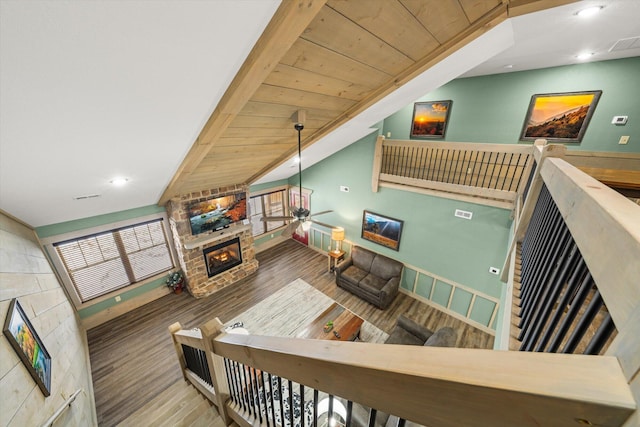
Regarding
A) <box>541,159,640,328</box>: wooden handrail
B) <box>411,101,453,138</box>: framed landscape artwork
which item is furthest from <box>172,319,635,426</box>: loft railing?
<box>411,101,453,138</box>: framed landscape artwork

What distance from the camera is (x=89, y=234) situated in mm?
4020

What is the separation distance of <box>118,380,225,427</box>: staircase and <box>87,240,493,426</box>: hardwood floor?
2.41 feet

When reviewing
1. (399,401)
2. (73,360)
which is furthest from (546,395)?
(73,360)

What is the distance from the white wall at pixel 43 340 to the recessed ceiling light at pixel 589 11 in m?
4.99

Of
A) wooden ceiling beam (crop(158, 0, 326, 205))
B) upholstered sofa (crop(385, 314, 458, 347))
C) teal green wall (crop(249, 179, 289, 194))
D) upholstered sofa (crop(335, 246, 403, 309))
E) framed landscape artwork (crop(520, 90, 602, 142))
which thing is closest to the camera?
wooden ceiling beam (crop(158, 0, 326, 205))

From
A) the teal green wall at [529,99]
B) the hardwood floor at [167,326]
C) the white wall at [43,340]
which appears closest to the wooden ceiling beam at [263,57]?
the white wall at [43,340]

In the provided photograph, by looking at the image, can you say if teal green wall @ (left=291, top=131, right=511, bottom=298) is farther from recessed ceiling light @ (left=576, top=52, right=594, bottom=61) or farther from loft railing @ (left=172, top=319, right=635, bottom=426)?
loft railing @ (left=172, top=319, right=635, bottom=426)

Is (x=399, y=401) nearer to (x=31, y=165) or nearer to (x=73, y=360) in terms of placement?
(x=31, y=165)

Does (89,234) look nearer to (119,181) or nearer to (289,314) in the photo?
(119,181)

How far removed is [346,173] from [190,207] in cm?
362

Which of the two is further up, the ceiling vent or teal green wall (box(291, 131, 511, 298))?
the ceiling vent

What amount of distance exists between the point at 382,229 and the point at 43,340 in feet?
17.4

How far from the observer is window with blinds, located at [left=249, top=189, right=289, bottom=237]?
6739mm

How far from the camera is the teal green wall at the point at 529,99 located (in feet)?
10.7
